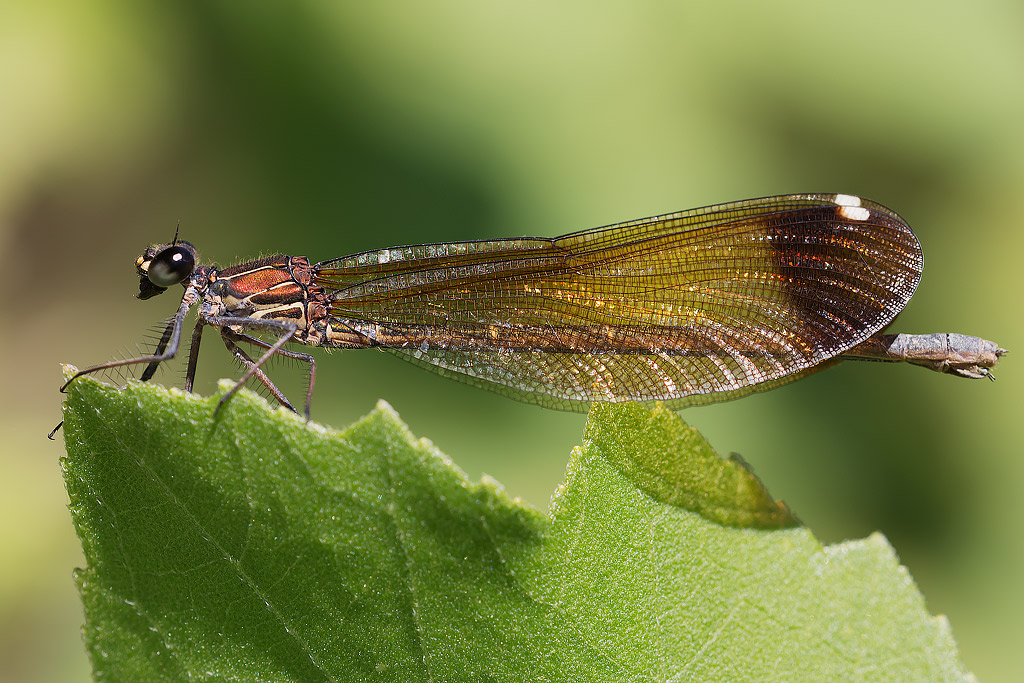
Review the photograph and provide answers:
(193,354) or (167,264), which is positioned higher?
(167,264)

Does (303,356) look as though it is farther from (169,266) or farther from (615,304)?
(615,304)

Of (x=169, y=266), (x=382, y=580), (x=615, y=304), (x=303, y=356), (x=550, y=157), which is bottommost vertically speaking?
(x=382, y=580)

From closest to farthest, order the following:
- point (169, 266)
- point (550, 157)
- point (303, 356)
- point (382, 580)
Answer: point (382, 580) < point (303, 356) < point (169, 266) < point (550, 157)

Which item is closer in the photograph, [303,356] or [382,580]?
[382,580]

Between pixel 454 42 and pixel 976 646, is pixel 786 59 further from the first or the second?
pixel 976 646

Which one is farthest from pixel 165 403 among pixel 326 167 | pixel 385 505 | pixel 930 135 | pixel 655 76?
pixel 930 135

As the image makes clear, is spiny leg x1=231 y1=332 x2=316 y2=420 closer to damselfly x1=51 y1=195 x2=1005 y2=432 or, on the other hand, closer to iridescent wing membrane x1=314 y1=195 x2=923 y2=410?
damselfly x1=51 y1=195 x2=1005 y2=432

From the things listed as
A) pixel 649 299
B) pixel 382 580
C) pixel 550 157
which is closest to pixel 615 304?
pixel 649 299
